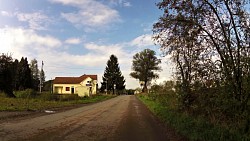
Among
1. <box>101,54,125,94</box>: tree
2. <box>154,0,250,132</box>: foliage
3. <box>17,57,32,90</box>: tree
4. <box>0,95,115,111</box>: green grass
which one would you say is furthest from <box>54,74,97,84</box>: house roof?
<box>154,0,250,132</box>: foliage

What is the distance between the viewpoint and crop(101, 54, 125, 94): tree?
111 meters

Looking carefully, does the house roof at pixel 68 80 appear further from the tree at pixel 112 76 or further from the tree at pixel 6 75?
the tree at pixel 6 75

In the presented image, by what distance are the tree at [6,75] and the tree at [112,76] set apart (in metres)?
64.5

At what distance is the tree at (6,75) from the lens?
4384 cm

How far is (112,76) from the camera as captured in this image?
111 m

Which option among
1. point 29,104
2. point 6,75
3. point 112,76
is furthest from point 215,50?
point 112,76

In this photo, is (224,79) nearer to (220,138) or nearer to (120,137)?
(220,138)

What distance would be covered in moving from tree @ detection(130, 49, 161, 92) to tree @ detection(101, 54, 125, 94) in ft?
44.9

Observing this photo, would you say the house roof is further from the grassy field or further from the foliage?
the foliage

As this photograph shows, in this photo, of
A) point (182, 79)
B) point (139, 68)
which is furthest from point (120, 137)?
point (139, 68)

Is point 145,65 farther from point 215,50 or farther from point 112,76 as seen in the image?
point 215,50

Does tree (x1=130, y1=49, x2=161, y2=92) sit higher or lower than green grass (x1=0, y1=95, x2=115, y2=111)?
higher

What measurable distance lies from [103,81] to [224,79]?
103371 millimetres

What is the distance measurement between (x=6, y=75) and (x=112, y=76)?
67704 millimetres
